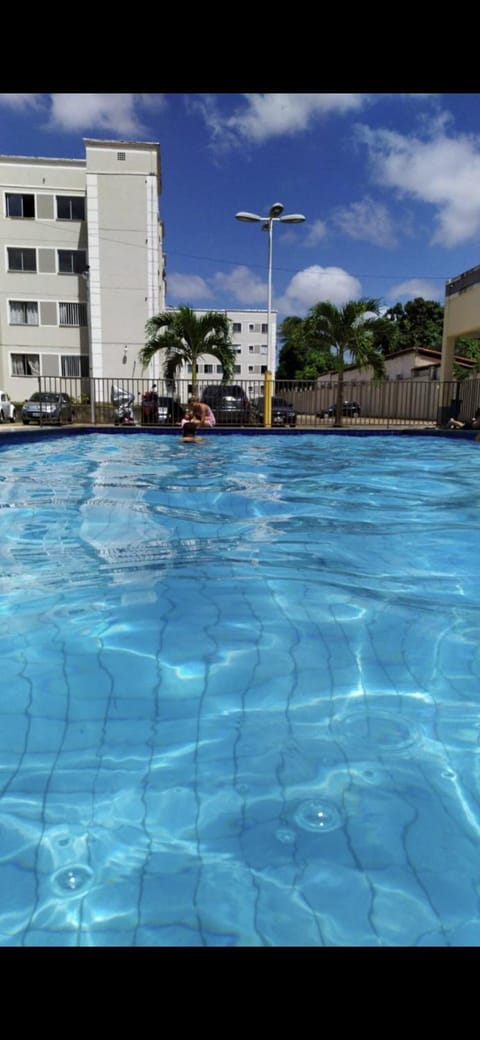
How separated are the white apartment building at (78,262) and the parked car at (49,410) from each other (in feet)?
27.1

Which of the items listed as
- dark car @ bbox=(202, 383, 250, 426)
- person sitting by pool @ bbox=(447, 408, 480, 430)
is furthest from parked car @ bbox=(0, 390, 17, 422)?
person sitting by pool @ bbox=(447, 408, 480, 430)

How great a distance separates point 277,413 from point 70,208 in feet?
51.4

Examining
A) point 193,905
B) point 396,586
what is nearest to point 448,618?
point 396,586

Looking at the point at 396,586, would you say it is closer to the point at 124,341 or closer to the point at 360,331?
the point at 360,331

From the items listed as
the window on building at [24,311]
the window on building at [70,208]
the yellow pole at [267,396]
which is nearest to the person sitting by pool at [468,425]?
the yellow pole at [267,396]

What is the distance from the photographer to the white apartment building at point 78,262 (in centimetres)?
2819

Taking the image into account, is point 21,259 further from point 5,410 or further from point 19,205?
Result: point 5,410

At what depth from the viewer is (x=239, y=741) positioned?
8.46 ft

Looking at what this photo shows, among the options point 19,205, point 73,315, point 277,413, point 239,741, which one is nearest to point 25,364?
point 73,315

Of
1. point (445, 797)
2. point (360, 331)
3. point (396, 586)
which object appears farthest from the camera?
point (360, 331)

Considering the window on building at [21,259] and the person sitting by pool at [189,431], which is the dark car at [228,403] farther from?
the window on building at [21,259]
